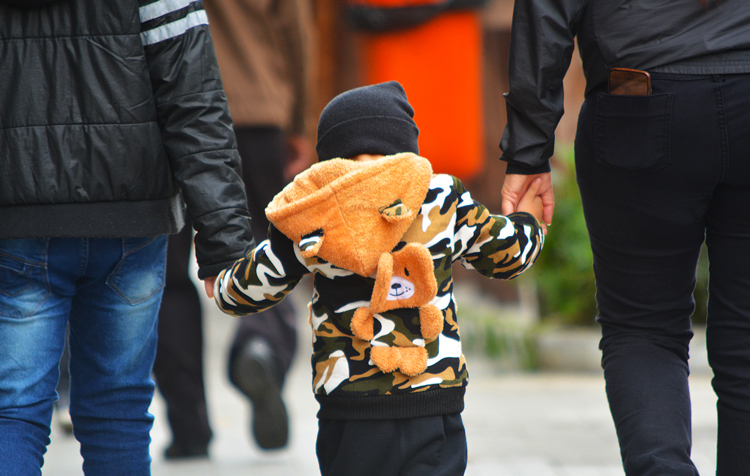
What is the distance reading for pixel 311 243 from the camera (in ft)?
6.50

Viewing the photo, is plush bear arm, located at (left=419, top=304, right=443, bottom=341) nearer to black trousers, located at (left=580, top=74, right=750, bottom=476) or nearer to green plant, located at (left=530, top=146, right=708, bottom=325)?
black trousers, located at (left=580, top=74, right=750, bottom=476)

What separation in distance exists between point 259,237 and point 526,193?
1.45m

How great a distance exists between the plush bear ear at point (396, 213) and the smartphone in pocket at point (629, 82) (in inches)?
24.4

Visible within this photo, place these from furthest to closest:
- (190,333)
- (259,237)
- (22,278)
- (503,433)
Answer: (503,433)
(259,237)
(190,333)
(22,278)

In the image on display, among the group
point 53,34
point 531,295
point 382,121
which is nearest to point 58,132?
point 53,34

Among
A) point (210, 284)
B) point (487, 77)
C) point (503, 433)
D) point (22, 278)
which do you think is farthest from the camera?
point (487, 77)

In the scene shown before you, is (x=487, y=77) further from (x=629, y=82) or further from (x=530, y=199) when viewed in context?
(x=629, y=82)

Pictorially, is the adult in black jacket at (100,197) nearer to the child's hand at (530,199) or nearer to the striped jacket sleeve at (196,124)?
the striped jacket sleeve at (196,124)

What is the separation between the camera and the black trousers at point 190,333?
340 cm

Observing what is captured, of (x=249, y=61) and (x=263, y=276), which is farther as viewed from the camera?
(x=249, y=61)

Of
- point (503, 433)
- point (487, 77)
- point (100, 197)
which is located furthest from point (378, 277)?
point (487, 77)

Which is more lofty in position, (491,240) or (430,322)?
(491,240)

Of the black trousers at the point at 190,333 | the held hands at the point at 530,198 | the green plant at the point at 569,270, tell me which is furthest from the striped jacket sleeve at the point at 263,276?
the green plant at the point at 569,270

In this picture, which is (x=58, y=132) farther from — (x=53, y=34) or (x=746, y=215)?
(x=746, y=215)
